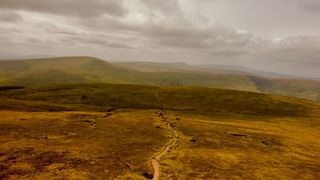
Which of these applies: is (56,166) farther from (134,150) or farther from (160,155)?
(160,155)

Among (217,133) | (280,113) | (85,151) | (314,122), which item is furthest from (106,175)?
(280,113)

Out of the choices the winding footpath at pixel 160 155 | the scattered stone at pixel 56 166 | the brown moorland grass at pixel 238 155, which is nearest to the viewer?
the scattered stone at pixel 56 166

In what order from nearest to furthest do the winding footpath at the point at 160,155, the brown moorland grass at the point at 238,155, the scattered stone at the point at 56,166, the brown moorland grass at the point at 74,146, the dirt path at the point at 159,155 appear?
the brown moorland grass at the point at 74,146 → the scattered stone at the point at 56,166 → the dirt path at the point at 159,155 → the winding footpath at the point at 160,155 → the brown moorland grass at the point at 238,155

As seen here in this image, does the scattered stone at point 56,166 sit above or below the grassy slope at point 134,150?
above

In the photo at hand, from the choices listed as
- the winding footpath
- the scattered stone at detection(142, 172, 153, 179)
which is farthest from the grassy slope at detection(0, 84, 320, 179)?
the winding footpath

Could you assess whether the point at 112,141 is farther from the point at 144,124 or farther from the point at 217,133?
the point at 217,133

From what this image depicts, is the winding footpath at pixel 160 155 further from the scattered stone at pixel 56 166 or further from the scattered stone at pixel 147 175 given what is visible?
the scattered stone at pixel 56 166

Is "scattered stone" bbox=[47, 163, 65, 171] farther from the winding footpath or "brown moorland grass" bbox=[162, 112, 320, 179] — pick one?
"brown moorland grass" bbox=[162, 112, 320, 179]

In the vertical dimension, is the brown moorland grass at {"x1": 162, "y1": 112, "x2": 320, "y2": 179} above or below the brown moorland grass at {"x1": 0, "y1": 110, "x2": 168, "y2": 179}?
below

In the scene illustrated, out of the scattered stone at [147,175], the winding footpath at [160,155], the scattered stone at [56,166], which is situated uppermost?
the scattered stone at [56,166]

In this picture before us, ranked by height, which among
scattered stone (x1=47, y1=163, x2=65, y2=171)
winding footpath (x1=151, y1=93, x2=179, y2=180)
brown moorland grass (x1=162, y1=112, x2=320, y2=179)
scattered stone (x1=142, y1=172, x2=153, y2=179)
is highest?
scattered stone (x1=47, y1=163, x2=65, y2=171)

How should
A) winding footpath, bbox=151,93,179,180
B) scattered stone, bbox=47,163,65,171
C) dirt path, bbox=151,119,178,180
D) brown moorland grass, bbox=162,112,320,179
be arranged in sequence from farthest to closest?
brown moorland grass, bbox=162,112,320,179 < winding footpath, bbox=151,93,179,180 < dirt path, bbox=151,119,178,180 < scattered stone, bbox=47,163,65,171

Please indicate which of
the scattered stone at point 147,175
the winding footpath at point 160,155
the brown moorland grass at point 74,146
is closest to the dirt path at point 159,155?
the winding footpath at point 160,155

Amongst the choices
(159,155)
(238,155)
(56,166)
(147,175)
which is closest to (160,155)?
(159,155)
